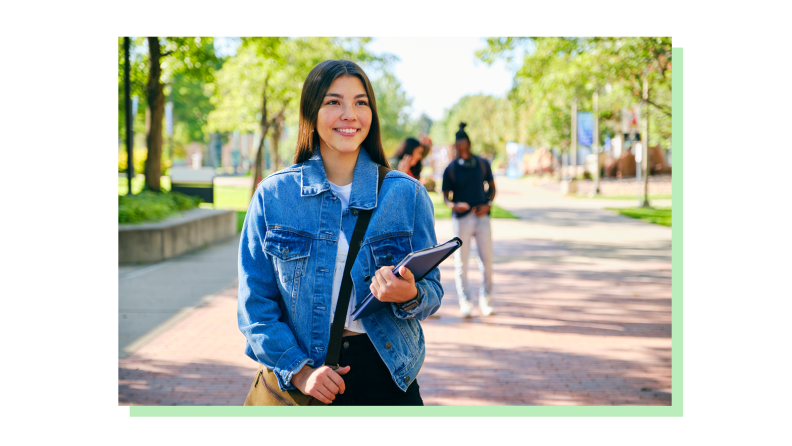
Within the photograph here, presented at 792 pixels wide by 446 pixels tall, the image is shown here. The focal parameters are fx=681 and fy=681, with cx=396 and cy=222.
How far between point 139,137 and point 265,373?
55.2 m

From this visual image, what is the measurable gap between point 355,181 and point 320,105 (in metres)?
0.26

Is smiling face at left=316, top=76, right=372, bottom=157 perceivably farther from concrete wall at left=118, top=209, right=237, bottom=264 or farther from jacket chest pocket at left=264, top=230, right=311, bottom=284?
concrete wall at left=118, top=209, right=237, bottom=264

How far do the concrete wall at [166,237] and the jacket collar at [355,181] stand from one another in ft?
30.1

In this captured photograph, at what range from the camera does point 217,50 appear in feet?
53.9

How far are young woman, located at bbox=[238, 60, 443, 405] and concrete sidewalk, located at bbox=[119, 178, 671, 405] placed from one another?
2713 mm

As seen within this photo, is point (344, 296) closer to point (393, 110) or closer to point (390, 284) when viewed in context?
point (390, 284)

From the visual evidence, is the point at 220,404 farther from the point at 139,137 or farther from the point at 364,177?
the point at 139,137

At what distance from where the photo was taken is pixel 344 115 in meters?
2.07

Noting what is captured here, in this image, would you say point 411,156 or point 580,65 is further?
point 580,65

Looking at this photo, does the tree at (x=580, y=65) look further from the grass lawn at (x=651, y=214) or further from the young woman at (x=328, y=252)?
the young woman at (x=328, y=252)

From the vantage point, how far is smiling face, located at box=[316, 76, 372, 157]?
6.80 feet

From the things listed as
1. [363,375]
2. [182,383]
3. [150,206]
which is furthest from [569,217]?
[363,375]

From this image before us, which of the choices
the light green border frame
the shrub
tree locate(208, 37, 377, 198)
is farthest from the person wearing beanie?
tree locate(208, 37, 377, 198)
